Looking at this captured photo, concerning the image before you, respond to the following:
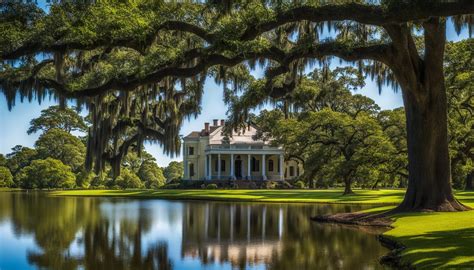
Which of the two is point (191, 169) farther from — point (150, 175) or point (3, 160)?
point (3, 160)

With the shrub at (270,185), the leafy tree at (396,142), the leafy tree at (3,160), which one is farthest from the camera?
the leafy tree at (3,160)

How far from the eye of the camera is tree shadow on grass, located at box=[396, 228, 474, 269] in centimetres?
999

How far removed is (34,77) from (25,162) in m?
56.6

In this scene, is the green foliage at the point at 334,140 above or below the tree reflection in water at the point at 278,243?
above

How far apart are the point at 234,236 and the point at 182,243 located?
220 cm

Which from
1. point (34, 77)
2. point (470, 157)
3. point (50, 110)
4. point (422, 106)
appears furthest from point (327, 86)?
point (50, 110)

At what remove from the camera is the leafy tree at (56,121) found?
74625 mm

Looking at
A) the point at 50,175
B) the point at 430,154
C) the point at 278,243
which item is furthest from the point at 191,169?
the point at 278,243

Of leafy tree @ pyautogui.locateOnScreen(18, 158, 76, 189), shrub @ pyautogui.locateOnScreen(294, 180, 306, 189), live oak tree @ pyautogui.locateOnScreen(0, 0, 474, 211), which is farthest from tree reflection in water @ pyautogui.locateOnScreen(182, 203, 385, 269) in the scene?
leafy tree @ pyautogui.locateOnScreen(18, 158, 76, 189)

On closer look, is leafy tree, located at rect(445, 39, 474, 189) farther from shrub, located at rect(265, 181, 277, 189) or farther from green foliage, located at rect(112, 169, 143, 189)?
green foliage, located at rect(112, 169, 143, 189)

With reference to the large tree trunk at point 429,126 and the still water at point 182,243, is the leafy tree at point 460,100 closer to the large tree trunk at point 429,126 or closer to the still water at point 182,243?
the large tree trunk at point 429,126

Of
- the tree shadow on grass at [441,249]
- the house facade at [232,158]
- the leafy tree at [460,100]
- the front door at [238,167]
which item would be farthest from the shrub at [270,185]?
the tree shadow on grass at [441,249]

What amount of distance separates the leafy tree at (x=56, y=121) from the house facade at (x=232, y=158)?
1839 cm

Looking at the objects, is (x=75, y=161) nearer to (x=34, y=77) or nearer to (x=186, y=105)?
(x=186, y=105)
